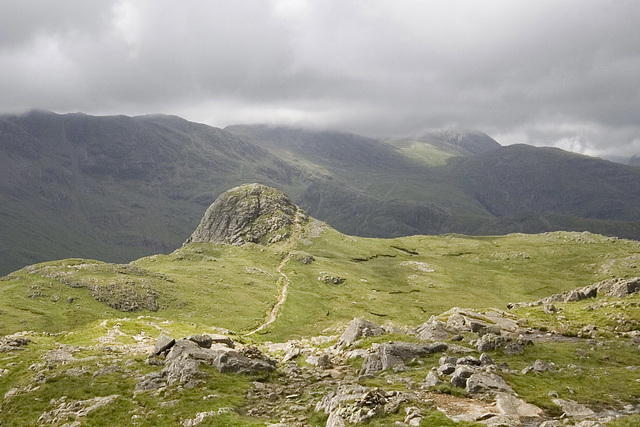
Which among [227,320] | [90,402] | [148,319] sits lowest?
[227,320]

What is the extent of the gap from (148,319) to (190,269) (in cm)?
8974

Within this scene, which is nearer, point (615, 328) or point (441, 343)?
point (441, 343)

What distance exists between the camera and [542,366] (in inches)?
1444

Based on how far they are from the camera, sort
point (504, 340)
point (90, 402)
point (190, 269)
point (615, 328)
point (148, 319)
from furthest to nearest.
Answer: point (190, 269) < point (148, 319) < point (615, 328) < point (504, 340) < point (90, 402)

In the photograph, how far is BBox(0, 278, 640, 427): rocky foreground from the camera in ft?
91.7

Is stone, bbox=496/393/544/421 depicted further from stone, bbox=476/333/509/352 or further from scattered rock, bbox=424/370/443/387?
stone, bbox=476/333/509/352

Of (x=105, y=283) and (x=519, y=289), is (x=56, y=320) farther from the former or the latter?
(x=519, y=289)

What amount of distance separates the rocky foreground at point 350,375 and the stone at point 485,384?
0.09 metres

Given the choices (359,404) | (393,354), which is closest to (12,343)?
(393,354)

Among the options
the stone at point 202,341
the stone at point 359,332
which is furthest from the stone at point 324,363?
the stone at point 202,341

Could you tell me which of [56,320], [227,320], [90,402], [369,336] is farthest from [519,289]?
[90,402]

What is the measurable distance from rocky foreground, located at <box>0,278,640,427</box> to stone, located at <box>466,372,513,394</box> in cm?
9

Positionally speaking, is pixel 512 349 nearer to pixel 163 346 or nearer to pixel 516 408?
pixel 516 408

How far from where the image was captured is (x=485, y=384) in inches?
1221
